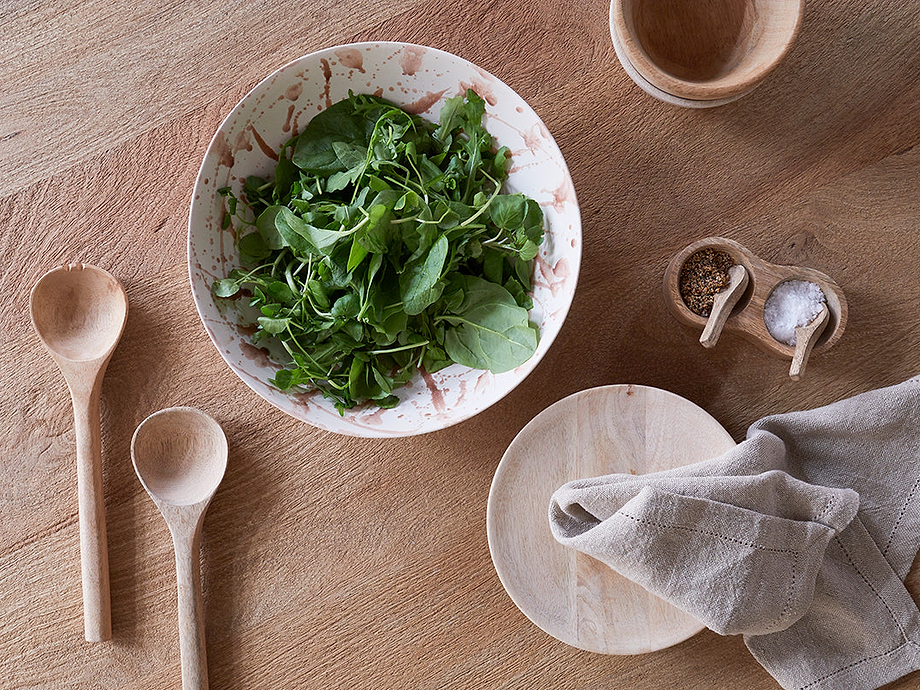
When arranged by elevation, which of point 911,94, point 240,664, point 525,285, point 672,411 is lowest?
point 240,664

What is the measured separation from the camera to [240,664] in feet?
3.11

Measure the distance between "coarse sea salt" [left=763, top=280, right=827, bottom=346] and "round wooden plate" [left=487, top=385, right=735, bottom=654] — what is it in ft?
0.46

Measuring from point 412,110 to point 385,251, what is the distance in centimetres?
20

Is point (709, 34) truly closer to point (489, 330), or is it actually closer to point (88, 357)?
point (489, 330)

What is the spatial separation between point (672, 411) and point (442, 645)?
0.44 meters

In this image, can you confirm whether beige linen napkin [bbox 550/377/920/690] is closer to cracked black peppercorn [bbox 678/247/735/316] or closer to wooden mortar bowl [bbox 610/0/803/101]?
cracked black peppercorn [bbox 678/247/735/316]

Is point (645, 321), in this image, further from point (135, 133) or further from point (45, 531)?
point (45, 531)

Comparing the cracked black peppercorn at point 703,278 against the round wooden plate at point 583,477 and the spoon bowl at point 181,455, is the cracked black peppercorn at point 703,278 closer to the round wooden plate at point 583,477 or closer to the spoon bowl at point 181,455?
the round wooden plate at point 583,477

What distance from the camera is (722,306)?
2.81ft

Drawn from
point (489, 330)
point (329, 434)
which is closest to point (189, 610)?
point (329, 434)

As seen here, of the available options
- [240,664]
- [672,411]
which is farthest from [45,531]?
[672,411]

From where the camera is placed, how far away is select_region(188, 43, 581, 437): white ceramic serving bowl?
2.62 ft

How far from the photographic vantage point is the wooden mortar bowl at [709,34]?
2.74 feet

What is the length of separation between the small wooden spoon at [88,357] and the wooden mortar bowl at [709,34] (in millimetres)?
726
